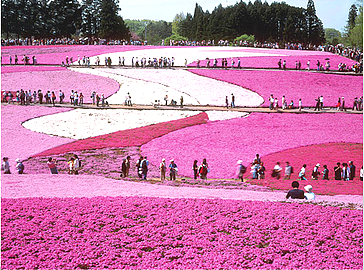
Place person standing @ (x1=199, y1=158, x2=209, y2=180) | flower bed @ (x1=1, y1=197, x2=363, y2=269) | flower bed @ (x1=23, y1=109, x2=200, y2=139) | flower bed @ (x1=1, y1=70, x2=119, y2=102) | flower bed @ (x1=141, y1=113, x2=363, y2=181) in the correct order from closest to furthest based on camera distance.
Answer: flower bed @ (x1=1, y1=197, x2=363, y2=269)
person standing @ (x1=199, y1=158, x2=209, y2=180)
flower bed @ (x1=141, y1=113, x2=363, y2=181)
flower bed @ (x1=23, y1=109, x2=200, y2=139)
flower bed @ (x1=1, y1=70, x2=119, y2=102)

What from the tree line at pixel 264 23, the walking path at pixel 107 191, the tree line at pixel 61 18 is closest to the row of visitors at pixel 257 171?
the walking path at pixel 107 191

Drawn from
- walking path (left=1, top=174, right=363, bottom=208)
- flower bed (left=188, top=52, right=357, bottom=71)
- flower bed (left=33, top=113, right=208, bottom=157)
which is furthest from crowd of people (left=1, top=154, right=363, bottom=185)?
flower bed (left=188, top=52, right=357, bottom=71)

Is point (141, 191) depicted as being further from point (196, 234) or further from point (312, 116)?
point (312, 116)

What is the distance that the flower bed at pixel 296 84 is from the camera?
51281 millimetres

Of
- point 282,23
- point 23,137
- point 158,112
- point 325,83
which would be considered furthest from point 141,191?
Result: point 282,23

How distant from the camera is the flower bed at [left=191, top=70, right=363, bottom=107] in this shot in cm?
5128

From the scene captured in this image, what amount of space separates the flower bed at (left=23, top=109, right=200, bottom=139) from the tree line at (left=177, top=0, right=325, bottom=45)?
294 feet

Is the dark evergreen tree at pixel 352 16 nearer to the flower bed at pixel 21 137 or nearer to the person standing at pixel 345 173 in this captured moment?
the flower bed at pixel 21 137

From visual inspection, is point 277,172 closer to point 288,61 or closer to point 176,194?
point 176,194

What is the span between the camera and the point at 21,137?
3675cm

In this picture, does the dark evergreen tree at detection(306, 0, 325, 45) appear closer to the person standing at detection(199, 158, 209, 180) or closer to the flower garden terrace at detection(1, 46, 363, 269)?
the flower garden terrace at detection(1, 46, 363, 269)

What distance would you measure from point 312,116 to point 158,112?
15902 millimetres

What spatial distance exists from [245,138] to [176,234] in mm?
21888

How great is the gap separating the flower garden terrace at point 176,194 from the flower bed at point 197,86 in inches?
55.5
